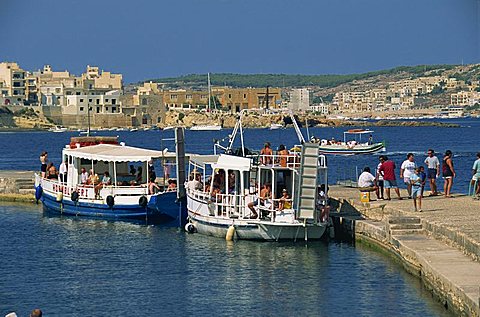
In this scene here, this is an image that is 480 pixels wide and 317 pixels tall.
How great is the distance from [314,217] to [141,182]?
30.1 ft

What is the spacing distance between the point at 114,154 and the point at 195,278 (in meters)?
11.4

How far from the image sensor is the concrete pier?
18203mm

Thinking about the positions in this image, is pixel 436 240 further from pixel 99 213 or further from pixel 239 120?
pixel 99 213

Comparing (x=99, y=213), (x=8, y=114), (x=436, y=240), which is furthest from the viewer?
(x=8, y=114)

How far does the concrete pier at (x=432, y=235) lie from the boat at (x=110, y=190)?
5.35 metres

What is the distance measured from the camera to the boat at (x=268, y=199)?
2575cm

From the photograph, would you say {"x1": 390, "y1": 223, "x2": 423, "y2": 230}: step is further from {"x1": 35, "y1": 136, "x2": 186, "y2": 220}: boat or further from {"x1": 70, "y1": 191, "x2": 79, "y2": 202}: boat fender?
{"x1": 70, "y1": 191, "x2": 79, "y2": 202}: boat fender

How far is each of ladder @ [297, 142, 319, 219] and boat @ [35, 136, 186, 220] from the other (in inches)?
264

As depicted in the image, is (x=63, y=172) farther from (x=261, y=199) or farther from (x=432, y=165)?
(x=432, y=165)

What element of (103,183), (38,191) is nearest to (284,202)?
(103,183)

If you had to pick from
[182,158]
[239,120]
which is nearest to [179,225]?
[182,158]

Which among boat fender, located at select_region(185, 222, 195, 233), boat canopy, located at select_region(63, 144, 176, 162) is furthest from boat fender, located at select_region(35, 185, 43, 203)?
boat fender, located at select_region(185, 222, 195, 233)

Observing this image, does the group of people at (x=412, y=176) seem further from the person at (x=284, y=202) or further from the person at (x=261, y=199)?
the person at (x=261, y=199)

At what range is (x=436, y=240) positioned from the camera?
22953 mm
